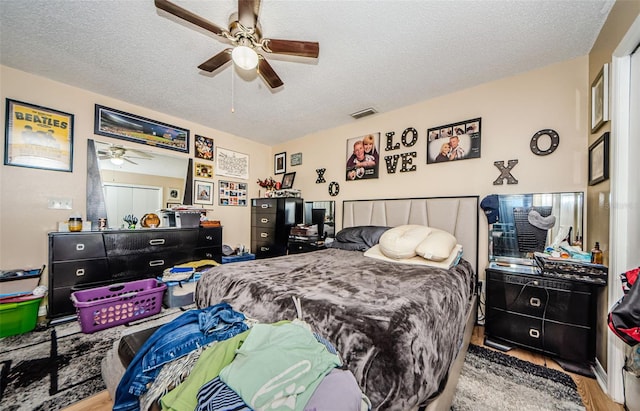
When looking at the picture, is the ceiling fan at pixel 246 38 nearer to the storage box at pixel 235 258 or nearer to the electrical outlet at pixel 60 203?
the electrical outlet at pixel 60 203

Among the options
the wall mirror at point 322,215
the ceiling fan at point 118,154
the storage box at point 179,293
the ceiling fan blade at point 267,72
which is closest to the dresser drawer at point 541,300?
the wall mirror at point 322,215

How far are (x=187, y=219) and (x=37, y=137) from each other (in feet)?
5.69

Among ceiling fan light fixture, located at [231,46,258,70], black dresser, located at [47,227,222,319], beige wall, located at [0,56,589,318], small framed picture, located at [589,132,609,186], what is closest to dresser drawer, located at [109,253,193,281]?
black dresser, located at [47,227,222,319]

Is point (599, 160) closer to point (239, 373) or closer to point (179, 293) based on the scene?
point (239, 373)

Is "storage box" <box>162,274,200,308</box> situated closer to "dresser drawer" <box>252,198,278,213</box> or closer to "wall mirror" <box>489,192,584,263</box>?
"dresser drawer" <box>252,198,278,213</box>

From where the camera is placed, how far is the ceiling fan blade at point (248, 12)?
146 centimetres

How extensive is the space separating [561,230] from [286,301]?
8.38ft

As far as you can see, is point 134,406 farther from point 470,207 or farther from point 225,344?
point 470,207

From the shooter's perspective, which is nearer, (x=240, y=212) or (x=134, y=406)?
(x=134, y=406)

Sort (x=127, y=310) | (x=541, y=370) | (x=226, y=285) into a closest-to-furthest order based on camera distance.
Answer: (x=226, y=285), (x=541, y=370), (x=127, y=310)

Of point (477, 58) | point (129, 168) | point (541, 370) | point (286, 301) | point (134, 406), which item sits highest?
point (477, 58)

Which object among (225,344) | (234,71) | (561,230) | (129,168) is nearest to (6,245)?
(129,168)

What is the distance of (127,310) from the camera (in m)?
2.41

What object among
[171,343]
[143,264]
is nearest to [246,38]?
[171,343]
